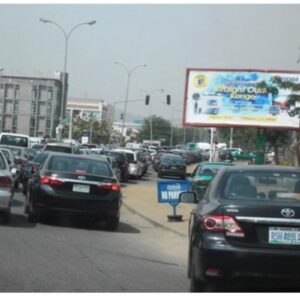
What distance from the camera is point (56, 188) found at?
14.4 metres

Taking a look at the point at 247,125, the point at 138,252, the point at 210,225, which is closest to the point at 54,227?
the point at 138,252

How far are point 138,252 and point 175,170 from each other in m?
34.9

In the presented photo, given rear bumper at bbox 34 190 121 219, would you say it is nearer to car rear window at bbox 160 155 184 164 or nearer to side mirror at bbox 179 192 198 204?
side mirror at bbox 179 192 198 204

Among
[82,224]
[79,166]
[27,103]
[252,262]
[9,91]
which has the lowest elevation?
[82,224]

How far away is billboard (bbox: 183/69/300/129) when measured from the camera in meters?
35.0

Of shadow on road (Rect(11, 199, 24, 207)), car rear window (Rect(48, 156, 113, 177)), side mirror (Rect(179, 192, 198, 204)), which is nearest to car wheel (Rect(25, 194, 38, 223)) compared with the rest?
car rear window (Rect(48, 156, 113, 177))

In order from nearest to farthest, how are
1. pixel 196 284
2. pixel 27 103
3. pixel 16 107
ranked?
pixel 196 284
pixel 27 103
pixel 16 107

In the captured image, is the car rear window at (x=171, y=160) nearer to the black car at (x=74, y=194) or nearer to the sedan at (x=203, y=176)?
the sedan at (x=203, y=176)

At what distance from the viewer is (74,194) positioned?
14.4 metres

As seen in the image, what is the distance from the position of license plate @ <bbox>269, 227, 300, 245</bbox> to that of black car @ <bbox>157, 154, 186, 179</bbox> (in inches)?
1543

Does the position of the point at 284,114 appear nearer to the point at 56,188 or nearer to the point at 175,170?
the point at 175,170

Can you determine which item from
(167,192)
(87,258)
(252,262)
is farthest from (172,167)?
(252,262)

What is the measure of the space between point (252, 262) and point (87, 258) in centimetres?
416

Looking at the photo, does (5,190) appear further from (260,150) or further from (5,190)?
(260,150)
